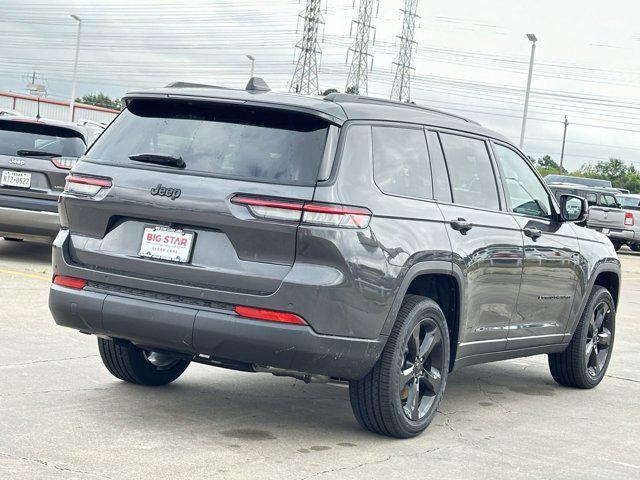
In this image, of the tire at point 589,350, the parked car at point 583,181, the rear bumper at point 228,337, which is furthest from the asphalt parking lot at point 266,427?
the parked car at point 583,181

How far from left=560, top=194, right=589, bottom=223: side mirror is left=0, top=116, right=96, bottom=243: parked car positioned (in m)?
6.78

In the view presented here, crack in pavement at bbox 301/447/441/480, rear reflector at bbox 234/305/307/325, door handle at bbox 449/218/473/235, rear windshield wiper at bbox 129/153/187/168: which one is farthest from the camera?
door handle at bbox 449/218/473/235

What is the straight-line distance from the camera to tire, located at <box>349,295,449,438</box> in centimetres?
579

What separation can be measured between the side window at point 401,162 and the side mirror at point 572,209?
5.46 feet

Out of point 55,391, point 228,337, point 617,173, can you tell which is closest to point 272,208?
point 228,337

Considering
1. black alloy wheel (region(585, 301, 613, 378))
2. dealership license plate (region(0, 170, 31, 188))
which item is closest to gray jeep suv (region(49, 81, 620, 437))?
black alloy wheel (region(585, 301, 613, 378))

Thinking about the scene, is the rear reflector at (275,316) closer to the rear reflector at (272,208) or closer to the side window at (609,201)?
the rear reflector at (272,208)

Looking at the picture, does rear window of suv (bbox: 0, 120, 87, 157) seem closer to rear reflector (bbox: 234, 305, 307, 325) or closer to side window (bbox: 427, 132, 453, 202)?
side window (bbox: 427, 132, 453, 202)

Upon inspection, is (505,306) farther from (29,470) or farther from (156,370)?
(29,470)

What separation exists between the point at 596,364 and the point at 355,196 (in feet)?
11.7

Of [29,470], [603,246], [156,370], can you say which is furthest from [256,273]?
[603,246]

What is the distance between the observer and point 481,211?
263 inches

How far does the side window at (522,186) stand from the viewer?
7.16 meters

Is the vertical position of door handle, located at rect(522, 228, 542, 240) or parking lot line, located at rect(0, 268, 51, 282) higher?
door handle, located at rect(522, 228, 542, 240)
